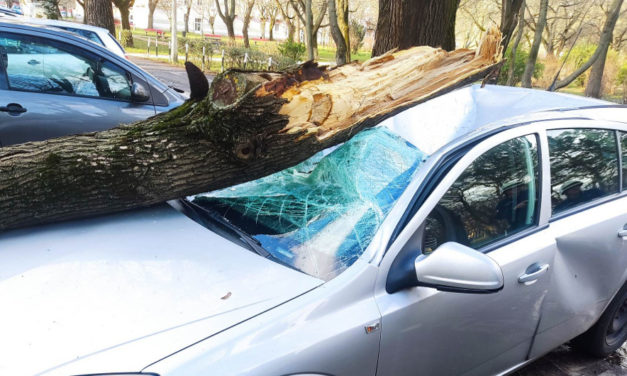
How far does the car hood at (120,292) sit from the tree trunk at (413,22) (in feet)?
14.9

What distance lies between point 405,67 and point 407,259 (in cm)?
156

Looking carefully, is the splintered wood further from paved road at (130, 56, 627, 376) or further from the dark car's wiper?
paved road at (130, 56, 627, 376)

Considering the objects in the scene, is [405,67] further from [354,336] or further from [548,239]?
[354,336]

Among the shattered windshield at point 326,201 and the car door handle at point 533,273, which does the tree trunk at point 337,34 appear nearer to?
the shattered windshield at point 326,201

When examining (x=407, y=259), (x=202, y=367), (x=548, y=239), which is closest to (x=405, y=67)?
(x=548, y=239)

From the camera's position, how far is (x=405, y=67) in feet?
10.3

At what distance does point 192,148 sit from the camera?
8.71 ft

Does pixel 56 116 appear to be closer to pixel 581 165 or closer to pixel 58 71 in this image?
pixel 58 71

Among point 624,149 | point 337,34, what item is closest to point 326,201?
point 624,149

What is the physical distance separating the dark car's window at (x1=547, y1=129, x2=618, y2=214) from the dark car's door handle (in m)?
Answer: 4.69

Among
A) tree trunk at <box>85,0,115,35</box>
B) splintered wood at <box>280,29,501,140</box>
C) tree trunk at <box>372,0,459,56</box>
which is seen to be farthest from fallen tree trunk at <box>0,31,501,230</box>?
tree trunk at <box>85,0,115,35</box>

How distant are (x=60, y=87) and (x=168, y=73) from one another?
1425cm

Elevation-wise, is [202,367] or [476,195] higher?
[476,195]

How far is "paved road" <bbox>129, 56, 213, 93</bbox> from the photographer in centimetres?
1608
